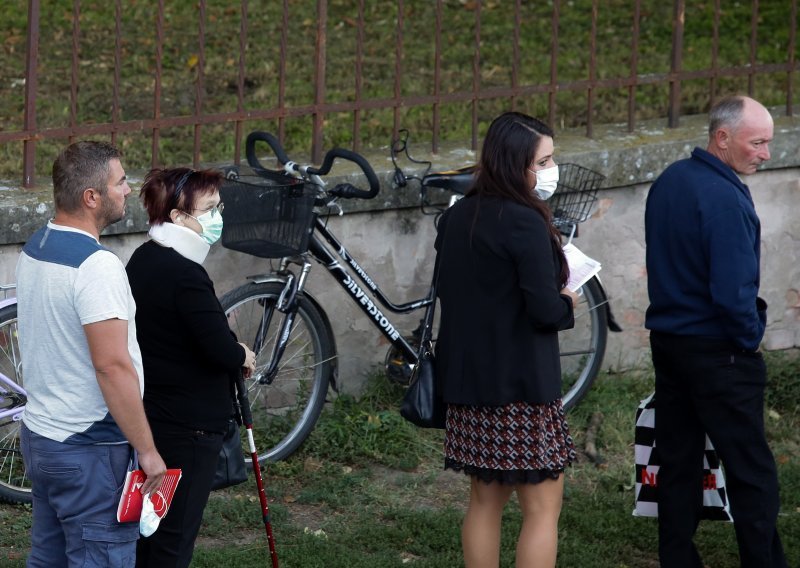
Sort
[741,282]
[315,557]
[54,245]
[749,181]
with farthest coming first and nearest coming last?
[749,181], [315,557], [741,282], [54,245]

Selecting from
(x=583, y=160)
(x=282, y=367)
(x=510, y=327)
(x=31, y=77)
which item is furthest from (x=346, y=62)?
(x=510, y=327)

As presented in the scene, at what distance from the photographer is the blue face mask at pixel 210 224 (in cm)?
357

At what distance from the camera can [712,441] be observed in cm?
425

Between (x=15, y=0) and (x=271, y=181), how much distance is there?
4.88 m

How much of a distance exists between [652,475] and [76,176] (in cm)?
245

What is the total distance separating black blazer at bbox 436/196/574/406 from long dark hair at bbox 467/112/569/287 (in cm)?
4

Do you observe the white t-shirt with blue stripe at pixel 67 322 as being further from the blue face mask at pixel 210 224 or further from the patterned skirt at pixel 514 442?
the patterned skirt at pixel 514 442

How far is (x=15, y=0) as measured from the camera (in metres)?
9.06

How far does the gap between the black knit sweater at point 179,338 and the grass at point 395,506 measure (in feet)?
3.49

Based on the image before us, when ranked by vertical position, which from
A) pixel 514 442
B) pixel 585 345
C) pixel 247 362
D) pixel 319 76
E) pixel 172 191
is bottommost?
pixel 585 345

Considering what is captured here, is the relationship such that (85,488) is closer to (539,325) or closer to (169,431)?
(169,431)

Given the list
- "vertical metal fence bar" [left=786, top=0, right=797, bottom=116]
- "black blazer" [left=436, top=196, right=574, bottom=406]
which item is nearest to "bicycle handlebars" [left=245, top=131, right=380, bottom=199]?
"black blazer" [left=436, top=196, right=574, bottom=406]

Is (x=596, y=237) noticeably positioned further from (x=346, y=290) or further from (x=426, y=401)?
(x=426, y=401)

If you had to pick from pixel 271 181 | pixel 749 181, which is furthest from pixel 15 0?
pixel 749 181
